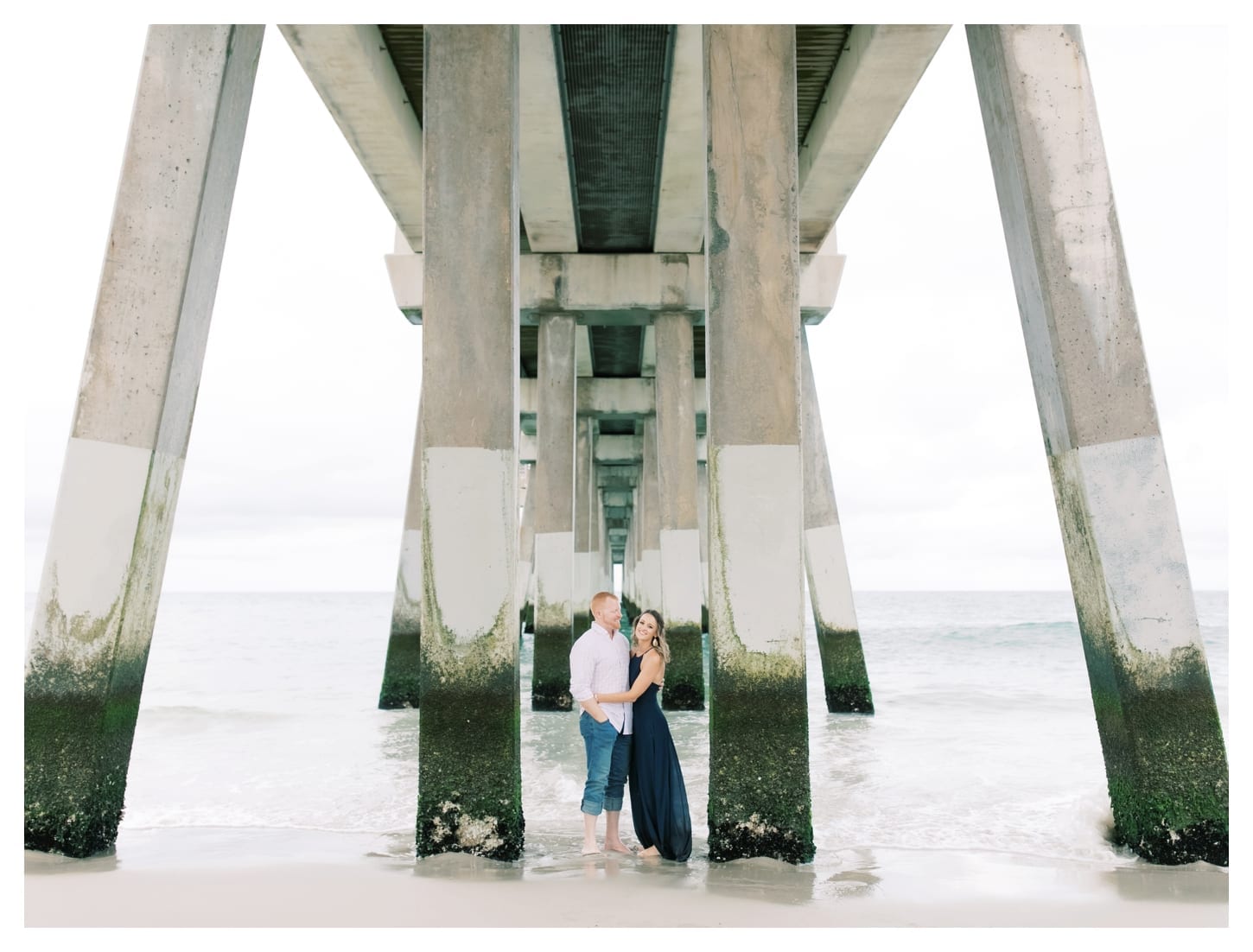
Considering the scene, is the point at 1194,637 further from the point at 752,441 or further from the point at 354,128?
the point at 354,128

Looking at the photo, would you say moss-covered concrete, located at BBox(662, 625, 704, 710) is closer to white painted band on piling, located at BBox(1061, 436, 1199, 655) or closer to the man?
the man

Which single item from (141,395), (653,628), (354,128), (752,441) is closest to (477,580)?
(653,628)

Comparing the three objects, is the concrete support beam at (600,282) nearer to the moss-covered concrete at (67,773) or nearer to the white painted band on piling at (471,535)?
the white painted band on piling at (471,535)

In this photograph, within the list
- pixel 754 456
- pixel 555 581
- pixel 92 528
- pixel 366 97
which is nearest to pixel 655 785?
pixel 754 456

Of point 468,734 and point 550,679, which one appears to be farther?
point 550,679

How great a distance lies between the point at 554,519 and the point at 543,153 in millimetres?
4693

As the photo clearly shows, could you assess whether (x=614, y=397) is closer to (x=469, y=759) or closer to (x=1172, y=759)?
(x=469, y=759)

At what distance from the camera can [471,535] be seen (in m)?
5.00

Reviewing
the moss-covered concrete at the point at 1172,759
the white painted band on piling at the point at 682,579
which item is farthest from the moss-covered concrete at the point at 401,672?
the moss-covered concrete at the point at 1172,759

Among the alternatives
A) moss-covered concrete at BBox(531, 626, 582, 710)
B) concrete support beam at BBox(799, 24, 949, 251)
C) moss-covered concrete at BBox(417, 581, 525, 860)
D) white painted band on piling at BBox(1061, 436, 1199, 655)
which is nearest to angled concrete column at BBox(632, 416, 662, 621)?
moss-covered concrete at BBox(531, 626, 582, 710)

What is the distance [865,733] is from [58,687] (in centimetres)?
754

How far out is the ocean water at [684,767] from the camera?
557 centimetres

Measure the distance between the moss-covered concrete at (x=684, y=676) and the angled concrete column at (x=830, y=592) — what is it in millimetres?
1550

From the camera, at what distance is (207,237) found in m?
5.49
